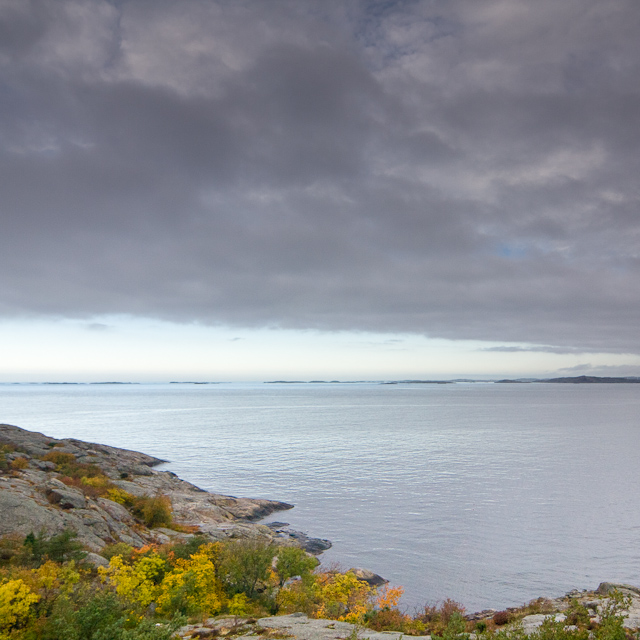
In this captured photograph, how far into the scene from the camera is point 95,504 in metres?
29.5

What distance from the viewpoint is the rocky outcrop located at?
23.4m

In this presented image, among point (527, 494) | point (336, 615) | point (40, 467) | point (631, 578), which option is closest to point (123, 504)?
point (40, 467)


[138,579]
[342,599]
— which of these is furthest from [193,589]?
[342,599]

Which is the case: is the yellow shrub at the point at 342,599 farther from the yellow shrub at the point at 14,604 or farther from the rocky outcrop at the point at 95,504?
the rocky outcrop at the point at 95,504

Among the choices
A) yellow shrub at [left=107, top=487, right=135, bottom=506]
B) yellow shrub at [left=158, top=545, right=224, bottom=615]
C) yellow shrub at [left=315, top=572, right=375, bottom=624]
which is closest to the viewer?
yellow shrub at [left=158, top=545, right=224, bottom=615]

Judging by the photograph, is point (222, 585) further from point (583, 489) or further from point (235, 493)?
point (583, 489)

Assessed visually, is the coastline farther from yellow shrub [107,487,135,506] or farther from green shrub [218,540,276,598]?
green shrub [218,540,276,598]

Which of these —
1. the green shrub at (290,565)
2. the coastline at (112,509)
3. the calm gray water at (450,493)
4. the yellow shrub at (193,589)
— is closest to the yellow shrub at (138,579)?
the yellow shrub at (193,589)

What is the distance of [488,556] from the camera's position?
33719mm

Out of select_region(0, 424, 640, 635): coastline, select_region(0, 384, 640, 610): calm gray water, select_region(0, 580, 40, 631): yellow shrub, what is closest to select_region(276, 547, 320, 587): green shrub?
select_region(0, 424, 640, 635): coastline

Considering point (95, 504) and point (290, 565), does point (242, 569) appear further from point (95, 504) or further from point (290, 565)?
point (95, 504)

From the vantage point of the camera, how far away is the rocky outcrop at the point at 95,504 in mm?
23359

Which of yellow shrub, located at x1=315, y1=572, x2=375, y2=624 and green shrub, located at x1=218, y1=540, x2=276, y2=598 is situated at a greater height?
green shrub, located at x1=218, y1=540, x2=276, y2=598

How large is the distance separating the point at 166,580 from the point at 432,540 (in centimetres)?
2685
